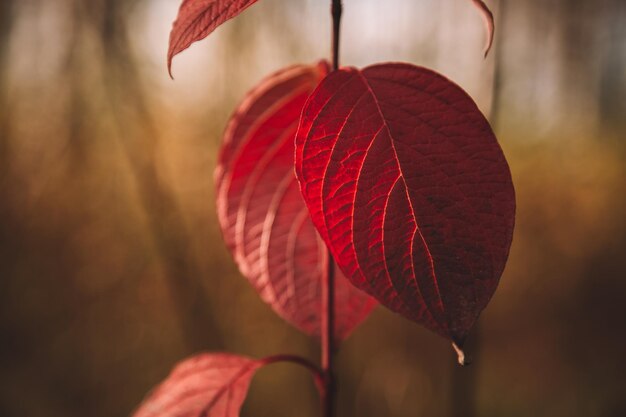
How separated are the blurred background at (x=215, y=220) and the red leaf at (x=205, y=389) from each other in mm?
981

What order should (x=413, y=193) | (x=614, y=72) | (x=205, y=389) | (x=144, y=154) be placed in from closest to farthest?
(x=413, y=193) → (x=205, y=389) → (x=614, y=72) → (x=144, y=154)

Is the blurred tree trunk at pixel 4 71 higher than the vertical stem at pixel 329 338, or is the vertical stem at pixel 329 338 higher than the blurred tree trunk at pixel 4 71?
the blurred tree trunk at pixel 4 71

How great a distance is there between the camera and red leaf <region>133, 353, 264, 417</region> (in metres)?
0.43

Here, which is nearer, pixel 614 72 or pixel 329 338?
pixel 329 338

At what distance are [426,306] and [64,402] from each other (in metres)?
1.65

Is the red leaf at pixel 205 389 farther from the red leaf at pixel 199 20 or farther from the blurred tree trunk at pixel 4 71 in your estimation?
the blurred tree trunk at pixel 4 71

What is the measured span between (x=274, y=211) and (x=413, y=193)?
23 cm

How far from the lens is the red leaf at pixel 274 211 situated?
1.64 feet

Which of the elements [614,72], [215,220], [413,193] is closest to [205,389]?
[413,193]

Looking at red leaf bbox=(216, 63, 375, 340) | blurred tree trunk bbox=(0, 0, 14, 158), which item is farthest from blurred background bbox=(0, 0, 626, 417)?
red leaf bbox=(216, 63, 375, 340)

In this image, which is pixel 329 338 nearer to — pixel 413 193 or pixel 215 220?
pixel 413 193

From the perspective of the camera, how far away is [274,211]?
51 cm

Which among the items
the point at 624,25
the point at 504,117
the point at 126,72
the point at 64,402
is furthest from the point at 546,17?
the point at 64,402

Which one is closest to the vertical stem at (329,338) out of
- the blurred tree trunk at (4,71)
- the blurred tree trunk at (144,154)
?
the blurred tree trunk at (144,154)
